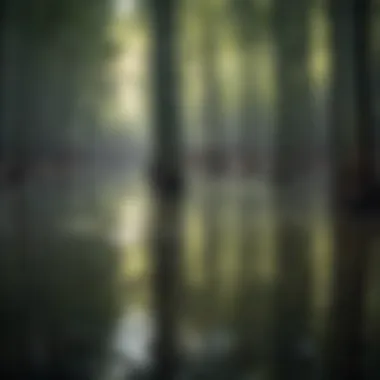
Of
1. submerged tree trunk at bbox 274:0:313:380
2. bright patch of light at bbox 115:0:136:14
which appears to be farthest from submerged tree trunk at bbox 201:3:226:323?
bright patch of light at bbox 115:0:136:14

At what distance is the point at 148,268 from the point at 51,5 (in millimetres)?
14894

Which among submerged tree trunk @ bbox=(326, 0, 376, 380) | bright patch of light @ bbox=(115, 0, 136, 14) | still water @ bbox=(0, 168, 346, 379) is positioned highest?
bright patch of light @ bbox=(115, 0, 136, 14)

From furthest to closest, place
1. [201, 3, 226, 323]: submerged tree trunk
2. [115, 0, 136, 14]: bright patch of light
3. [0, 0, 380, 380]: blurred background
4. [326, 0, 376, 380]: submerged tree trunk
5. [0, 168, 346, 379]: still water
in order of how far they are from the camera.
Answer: [115, 0, 136, 14]: bright patch of light → [201, 3, 226, 323]: submerged tree trunk → [326, 0, 376, 380]: submerged tree trunk → [0, 0, 380, 380]: blurred background → [0, 168, 346, 379]: still water

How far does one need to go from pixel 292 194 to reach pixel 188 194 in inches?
72.5

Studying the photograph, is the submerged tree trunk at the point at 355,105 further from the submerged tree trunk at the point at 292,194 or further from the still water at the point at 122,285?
the submerged tree trunk at the point at 292,194

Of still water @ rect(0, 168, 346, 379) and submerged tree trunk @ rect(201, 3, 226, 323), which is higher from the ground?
submerged tree trunk @ rect(201, 3, 226, 323)

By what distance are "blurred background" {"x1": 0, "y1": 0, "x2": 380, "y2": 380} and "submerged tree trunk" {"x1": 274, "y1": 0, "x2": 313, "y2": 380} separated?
0.09 ft

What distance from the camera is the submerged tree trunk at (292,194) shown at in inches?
153

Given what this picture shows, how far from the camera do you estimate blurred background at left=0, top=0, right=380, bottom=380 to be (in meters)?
3.87

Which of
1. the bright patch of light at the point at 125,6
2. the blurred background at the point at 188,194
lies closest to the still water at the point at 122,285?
the blurred background at the point at 188,194

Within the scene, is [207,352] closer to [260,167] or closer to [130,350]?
[130,350]

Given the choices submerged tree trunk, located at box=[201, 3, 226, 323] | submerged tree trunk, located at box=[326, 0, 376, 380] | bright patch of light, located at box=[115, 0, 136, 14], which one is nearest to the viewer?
submerged tree trunk, located at box=[326, 0, 376, 380]

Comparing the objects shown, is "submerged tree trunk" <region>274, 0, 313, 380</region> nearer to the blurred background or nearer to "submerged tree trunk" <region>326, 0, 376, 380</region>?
the blurred background

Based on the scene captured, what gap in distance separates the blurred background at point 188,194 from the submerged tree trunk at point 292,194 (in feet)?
0.09
